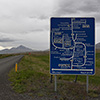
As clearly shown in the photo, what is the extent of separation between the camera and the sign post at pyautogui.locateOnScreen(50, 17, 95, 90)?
284 inches

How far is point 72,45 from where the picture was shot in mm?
7301

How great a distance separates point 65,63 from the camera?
7.28m

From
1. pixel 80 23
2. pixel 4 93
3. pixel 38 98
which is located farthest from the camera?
pixel 80 23

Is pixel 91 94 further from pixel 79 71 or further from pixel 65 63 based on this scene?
pixel 65 63

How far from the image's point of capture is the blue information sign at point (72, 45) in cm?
721

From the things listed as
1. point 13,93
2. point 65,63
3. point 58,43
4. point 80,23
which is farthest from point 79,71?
point 13,93

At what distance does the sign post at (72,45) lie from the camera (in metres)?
7.21

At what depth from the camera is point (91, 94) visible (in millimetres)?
6840

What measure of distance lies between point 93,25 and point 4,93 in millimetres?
5732

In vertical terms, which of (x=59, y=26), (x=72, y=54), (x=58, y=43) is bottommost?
(x=72, y=54)

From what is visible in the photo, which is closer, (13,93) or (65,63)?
(13,93)

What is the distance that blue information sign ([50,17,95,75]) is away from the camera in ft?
23.7

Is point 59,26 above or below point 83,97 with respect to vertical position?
above

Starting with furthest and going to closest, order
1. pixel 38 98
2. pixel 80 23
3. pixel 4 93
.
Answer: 1. pixel 80 23
2. pixel 4 93
3. pixel 38 98
